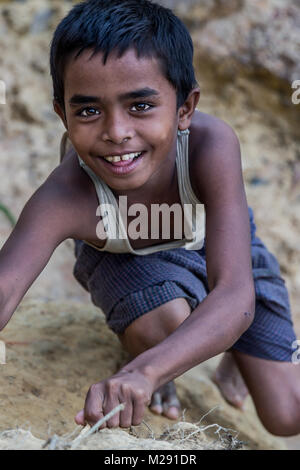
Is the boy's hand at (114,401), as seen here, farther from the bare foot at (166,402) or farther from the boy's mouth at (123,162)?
the bare foot at (166,402)

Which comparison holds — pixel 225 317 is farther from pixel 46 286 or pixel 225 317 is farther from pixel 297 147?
pixel 297 147

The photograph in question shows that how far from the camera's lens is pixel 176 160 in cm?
178

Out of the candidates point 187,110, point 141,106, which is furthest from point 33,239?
point 187,110

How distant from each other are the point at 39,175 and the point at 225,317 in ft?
7.46

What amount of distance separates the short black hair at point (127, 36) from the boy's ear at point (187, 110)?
0.02 metres

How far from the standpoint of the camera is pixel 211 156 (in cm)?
171

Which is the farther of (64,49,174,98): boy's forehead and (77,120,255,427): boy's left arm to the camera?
(64,49,174,98): boy's forehead

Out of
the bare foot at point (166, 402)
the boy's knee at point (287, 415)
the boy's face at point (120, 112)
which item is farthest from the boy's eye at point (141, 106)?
the boy's knee at point (287, 415)

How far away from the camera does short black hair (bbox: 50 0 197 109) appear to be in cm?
147

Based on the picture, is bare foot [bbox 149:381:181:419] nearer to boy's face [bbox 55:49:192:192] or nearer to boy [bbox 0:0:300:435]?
boy [bbox 0:0:300:435]

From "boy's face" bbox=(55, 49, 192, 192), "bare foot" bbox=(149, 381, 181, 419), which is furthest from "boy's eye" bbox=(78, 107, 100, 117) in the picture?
"bare foot" bbox=(149, 381, 181, 419)

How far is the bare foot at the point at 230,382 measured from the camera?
240cm

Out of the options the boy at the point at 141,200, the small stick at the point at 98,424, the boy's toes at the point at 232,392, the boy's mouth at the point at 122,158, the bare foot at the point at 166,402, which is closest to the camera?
the small stick at the point at 98,424
